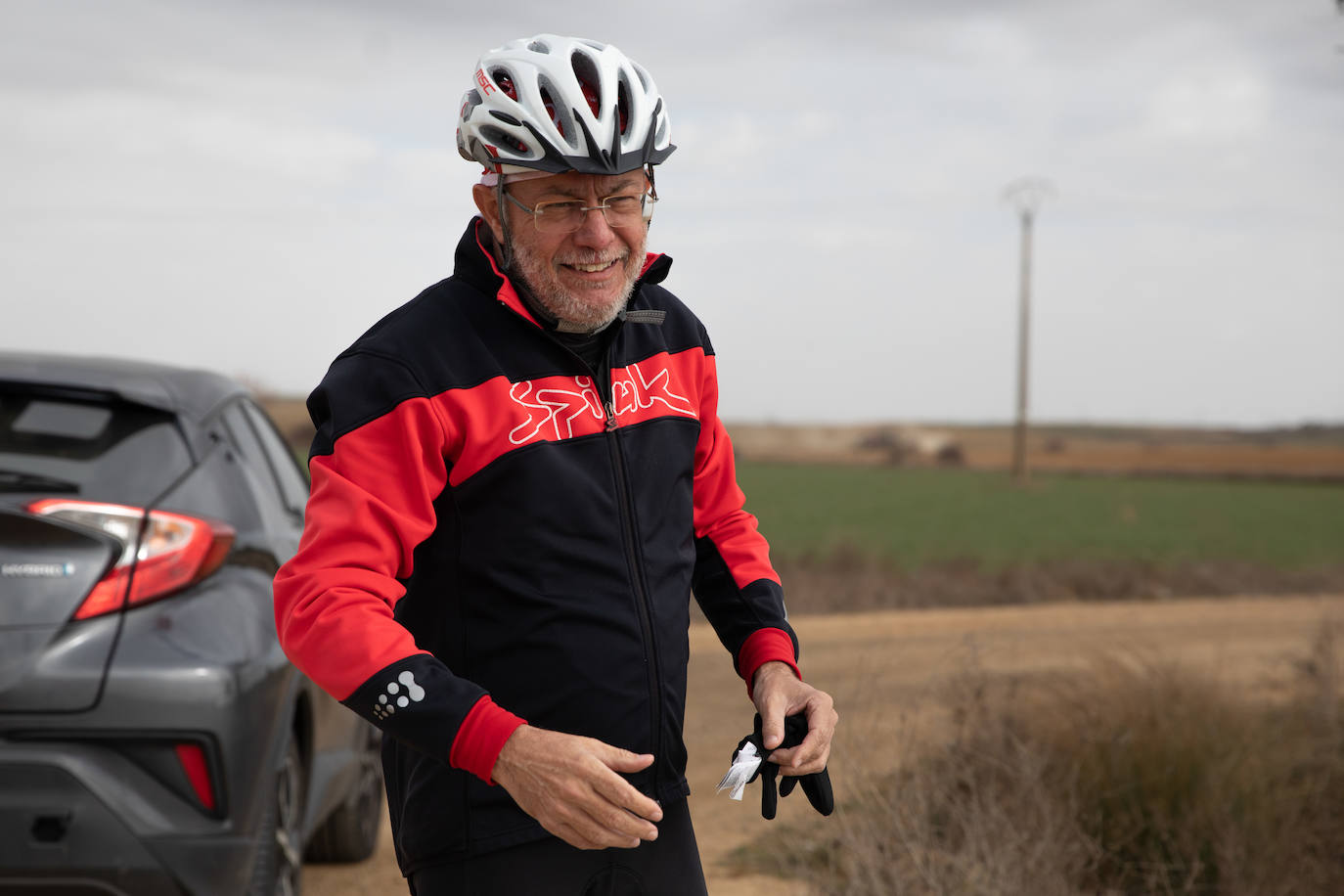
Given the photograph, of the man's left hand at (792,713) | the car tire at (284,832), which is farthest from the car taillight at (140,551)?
the man's left hand at (792,713)

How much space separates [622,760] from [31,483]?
7.38 feet

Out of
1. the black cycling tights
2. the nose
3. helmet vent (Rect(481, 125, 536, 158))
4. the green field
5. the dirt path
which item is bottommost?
the green field

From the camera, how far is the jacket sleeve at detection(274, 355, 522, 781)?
1.84m

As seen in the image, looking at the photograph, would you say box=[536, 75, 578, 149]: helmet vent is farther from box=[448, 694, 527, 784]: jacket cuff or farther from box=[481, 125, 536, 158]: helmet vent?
box=[448, 694, 527, 784]: jacket cuff

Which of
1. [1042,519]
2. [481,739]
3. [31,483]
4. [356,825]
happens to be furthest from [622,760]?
[1042,519]

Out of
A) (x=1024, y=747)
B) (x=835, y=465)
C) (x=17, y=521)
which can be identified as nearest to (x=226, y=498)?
(x=17, y=521)

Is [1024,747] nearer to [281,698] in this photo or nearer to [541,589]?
[281,698]

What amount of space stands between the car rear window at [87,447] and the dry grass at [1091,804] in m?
2.43

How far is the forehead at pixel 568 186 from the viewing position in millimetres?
2178

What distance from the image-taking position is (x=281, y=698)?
144 inches

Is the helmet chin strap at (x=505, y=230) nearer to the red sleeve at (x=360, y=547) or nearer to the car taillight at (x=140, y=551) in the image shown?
the red sleeve at (x=360, y=547)

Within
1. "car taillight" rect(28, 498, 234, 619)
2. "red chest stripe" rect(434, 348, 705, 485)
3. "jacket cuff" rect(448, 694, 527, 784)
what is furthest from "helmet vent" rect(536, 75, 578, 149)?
"car taillight" rect(28, 498, 234, 619)

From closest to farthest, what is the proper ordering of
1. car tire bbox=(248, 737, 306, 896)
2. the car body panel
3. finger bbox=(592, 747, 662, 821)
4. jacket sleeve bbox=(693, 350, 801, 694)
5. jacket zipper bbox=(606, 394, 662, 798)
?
finger bbox=(592, 747, 662, 821) < jacket zipper bbox=(606, 394, 662, 798) < jacket sleeve bbox=(693, 350, 801, 694) < the car body panel < car tire bbox=(248, 737, 306, 896)

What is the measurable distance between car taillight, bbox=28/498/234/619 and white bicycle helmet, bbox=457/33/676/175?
1618 mm
